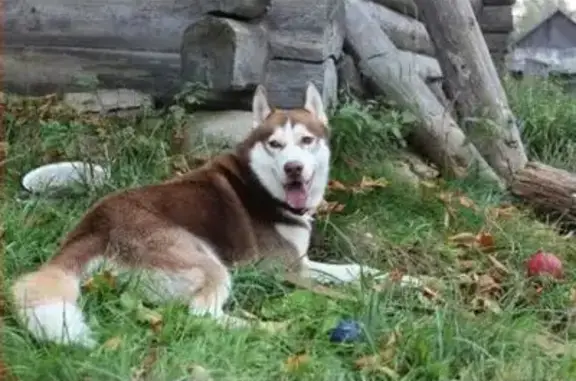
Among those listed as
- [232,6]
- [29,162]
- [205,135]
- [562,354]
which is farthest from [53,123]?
[562,354]

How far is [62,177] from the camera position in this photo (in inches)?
205

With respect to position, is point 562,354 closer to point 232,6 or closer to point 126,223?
point 126,223

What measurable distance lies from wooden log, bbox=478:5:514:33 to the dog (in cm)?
683

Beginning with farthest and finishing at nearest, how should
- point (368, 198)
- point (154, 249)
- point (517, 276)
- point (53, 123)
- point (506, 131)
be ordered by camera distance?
point (506, 131), point (53, 123), point (368, 198), point (517, 276), point (154, 249)

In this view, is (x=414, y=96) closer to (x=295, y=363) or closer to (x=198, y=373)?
(x=295, y=363)

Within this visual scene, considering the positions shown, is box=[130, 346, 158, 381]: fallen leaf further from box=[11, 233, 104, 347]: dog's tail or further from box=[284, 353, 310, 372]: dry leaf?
box=[284, 353, 310, 372]: dry leaf

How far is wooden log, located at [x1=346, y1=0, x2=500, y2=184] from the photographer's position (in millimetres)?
6410

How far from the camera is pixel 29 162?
564 centimetres

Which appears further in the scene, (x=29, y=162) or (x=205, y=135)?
(x=205, y=135)

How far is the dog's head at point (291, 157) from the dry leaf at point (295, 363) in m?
1.46

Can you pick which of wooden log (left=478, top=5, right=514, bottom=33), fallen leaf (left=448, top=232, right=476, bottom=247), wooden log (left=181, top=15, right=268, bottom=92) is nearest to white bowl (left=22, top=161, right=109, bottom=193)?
wooden log (left=181, top=15, right=268, bottom=92)

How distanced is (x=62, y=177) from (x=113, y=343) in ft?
7.16

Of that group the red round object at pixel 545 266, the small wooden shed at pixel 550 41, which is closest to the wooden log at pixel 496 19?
the small wooden shed at pixel 550 41

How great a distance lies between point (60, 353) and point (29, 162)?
275 cm
